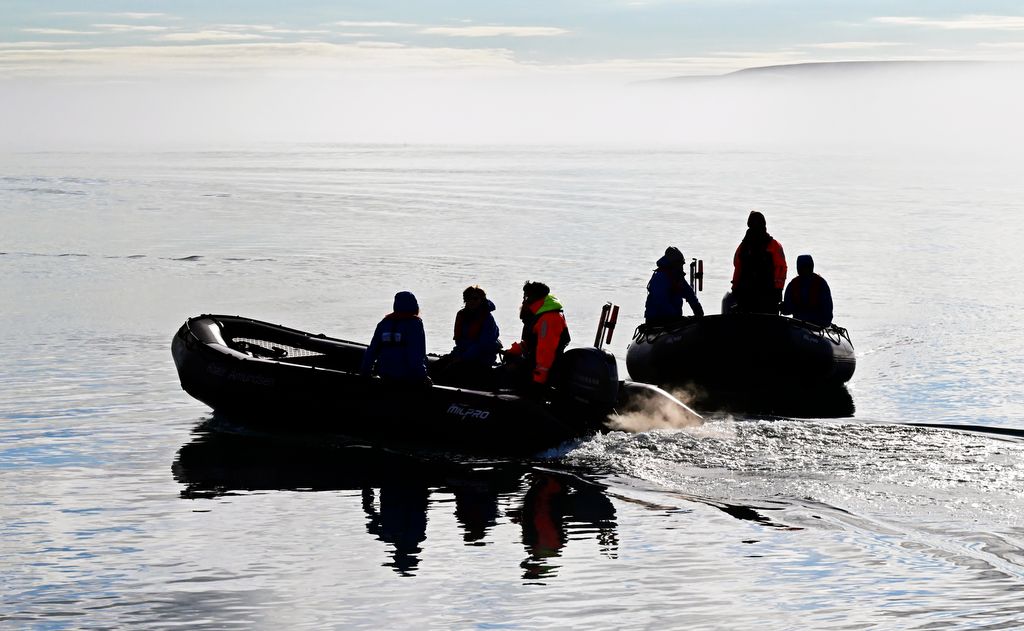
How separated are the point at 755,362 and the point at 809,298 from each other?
169 cm

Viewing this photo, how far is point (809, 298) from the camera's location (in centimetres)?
1594

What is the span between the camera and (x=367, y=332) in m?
19.2

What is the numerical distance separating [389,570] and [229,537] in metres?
1.32

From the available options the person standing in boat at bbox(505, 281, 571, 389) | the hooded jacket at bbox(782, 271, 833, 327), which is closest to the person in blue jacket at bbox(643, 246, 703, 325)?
the hooded jacket at bbox(782, 271, 833, 327)

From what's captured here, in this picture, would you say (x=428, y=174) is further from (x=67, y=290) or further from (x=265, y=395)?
(x=265, y=395)

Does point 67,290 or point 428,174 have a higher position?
point 428,174

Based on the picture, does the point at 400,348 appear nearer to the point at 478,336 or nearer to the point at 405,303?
the point at 405,303

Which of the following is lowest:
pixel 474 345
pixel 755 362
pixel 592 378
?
pixel 755 362

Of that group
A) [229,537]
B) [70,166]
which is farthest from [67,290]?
[70,166]

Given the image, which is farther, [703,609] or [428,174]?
[428,174]

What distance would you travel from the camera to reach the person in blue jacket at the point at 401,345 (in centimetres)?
1178

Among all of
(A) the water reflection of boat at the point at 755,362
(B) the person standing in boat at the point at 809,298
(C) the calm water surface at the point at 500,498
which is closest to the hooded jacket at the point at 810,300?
(B) the person standing in boat at the point at 809,298

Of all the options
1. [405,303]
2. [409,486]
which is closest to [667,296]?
[405,303]

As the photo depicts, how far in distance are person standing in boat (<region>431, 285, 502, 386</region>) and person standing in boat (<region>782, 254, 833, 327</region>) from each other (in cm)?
487
